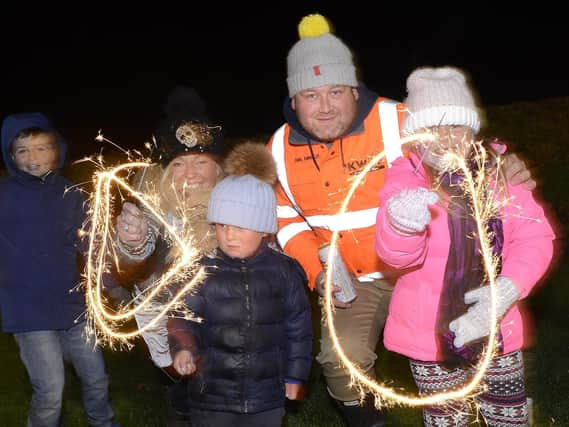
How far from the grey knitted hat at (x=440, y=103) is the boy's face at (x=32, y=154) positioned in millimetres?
2360

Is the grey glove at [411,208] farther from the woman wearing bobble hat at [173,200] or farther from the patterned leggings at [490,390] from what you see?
the woman wearing bobble hat at [173,200]

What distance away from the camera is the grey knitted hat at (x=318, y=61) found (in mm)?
→ 4930

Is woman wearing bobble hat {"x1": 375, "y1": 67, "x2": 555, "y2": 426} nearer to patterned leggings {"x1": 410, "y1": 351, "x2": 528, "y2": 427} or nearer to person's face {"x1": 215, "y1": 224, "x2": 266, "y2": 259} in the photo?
patterned leggings {"x1": 410, "y1": 351, "x2": 528, "y2": 427}

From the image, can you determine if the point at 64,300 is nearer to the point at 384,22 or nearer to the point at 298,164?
the point at 298,164

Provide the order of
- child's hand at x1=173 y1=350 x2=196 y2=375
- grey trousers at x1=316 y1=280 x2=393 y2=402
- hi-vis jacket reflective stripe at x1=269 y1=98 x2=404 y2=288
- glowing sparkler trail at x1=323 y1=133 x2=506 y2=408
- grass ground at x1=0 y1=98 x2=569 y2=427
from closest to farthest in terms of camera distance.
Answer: glowing sparkler trail at x1=323 y1=133 x2=506 y2=408 < child's hand at x1=173 y1=350 x2=196 y2=375 < hi-vis jacket reflective stripe at x1=269 y1=98 x2=404 y2=288 < grey trousers at x1=316 y1=280 x2=393 y2=402 < grass ground at x1=0 y1=98 x2=569 y2=427

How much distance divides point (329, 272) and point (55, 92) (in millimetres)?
25801

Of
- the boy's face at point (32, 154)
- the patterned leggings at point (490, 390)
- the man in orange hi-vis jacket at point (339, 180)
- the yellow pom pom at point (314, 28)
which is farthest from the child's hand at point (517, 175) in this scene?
the boy's face at point (32, 154)

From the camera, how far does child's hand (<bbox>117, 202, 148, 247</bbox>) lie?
455 centimetres

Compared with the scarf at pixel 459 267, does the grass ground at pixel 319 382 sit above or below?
below

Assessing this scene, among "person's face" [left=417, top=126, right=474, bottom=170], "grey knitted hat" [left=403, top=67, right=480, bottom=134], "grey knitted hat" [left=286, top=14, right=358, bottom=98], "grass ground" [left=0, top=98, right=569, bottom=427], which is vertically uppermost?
"grey knitted hat" [left=286, top=14, right=358, bottom=98]

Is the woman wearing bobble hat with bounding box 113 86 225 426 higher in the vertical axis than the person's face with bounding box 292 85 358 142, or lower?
lower

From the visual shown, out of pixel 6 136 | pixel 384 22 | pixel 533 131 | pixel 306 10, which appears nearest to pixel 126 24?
pixel 306 10

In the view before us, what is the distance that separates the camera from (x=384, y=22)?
1362 inches

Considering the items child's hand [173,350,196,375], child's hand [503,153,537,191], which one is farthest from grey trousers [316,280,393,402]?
child's hand [503,153,537,191]
